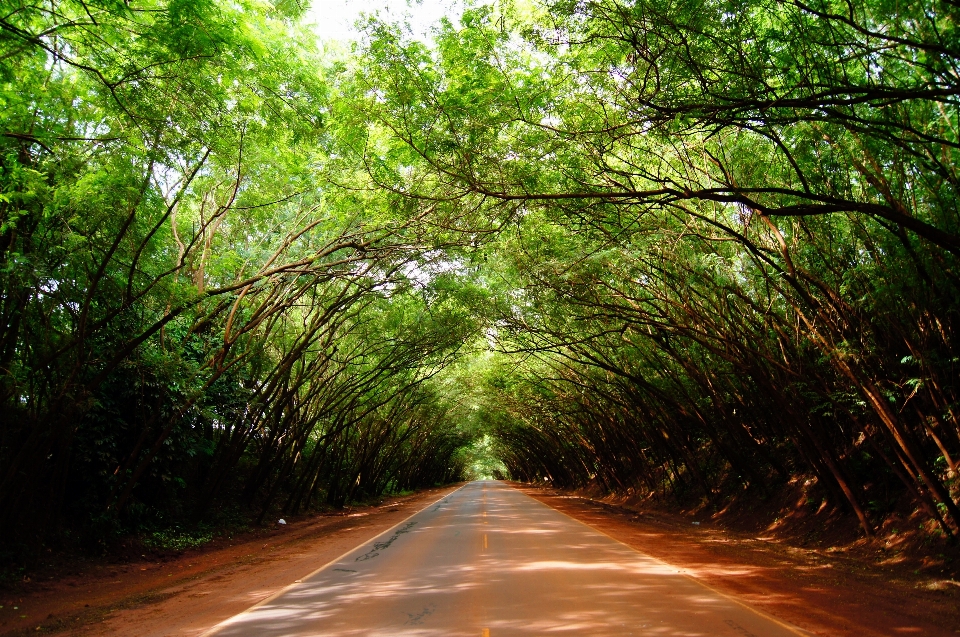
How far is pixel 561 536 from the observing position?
12422 mm

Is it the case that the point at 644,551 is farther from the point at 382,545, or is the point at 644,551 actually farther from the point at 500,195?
the point at 500,195

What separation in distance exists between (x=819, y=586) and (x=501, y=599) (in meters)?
3.67

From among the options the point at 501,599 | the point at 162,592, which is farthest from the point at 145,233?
the point at 501,599

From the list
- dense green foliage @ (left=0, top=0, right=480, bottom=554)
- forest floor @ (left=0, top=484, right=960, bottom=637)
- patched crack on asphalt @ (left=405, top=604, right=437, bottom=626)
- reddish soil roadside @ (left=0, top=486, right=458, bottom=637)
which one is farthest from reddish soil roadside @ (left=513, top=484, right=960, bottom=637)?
dense green foliage @ (left=0, top=0, right=480, bottom=554)

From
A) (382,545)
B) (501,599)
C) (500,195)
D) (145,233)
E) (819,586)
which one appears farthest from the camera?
(382,545)

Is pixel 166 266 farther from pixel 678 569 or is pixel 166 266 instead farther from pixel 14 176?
pixel 678 569

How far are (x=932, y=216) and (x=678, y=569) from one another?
204 inches

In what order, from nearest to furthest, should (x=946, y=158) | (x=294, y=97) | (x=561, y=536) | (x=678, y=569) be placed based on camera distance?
1. (x=946, y=158)
2. (x=678, y=569)
3. (x=294, y=97)
4. (x=561, y=536)

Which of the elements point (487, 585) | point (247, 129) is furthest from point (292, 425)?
point (487, 585)

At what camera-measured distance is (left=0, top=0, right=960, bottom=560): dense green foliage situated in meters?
6.20

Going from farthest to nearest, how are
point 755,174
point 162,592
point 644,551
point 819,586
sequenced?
point 644,551
point 755,174
point 162,592
point 819,586

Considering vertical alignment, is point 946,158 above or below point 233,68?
below

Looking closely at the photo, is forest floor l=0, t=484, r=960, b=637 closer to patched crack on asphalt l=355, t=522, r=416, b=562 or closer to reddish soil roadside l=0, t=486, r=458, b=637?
reddish soil roadside l=0, t=486, r=458, b=637

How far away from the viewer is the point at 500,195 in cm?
679
